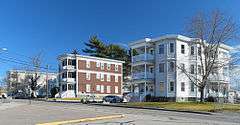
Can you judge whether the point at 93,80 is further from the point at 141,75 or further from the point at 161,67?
the point at 161,67

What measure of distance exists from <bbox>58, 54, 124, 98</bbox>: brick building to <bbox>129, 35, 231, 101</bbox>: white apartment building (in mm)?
23383

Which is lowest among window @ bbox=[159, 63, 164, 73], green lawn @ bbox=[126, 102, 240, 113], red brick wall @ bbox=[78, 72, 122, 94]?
green lawn @ bbox=[126, 102, 240, 113]

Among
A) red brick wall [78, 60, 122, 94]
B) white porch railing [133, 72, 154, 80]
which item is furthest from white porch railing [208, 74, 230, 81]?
red brick wall [78, 60, 122, 94]

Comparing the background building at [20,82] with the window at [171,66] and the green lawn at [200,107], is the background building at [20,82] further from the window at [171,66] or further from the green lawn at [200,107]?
the green lawn at [200,107]

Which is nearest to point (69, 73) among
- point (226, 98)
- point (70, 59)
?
point (70, 59)

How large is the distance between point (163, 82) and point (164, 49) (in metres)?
5.08

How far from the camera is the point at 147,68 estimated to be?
215 feet

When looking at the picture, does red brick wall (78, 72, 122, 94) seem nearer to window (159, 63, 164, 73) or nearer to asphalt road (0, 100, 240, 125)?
window (159, 63, 164, 73)

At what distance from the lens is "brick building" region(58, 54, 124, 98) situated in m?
86.6

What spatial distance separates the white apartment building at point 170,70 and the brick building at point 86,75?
76.7 ft

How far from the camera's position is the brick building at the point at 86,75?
86625 mm

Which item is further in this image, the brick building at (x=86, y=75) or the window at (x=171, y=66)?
the brick building at (x=86, y=75)

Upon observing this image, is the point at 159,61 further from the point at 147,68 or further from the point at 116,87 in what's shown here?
the point at 116,87

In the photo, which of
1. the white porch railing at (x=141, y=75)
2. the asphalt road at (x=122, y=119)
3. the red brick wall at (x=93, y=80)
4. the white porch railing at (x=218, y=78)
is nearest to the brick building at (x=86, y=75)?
the red brick wall at (x=93, y=80)
